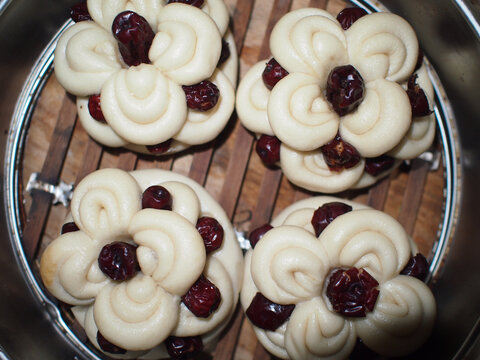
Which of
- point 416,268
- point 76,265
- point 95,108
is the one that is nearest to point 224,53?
point 95,108

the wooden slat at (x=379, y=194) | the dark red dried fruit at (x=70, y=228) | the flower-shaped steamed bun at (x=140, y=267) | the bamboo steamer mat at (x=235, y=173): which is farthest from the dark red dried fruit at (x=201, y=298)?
the wooden slat at (x=379, y=194)

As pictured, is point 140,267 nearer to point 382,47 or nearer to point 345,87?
point 345,87

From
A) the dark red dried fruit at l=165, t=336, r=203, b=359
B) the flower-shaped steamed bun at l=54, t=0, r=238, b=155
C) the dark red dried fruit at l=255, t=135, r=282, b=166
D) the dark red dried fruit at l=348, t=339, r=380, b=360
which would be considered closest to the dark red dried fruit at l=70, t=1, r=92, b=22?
the flower-shaped steamed bun at l=54, t=0, r=238, b=155

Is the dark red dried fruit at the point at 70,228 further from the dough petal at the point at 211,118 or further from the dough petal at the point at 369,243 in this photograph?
the dough petal at the point at 369,243

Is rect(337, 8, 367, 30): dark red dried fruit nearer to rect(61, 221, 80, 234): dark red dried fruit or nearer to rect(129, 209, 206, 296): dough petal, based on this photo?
rect(129, 209, 206, 296): dough petal

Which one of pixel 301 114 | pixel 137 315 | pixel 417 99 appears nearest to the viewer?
pixel 137 315

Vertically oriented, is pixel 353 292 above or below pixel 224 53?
below

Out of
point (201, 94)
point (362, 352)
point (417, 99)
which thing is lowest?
point (362, 352)
